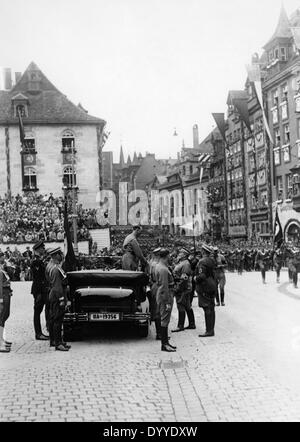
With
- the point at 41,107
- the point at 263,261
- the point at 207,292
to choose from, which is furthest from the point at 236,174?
the point at 207,292

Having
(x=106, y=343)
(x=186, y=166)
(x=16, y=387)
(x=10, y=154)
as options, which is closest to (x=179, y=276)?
(x=106, y=343)

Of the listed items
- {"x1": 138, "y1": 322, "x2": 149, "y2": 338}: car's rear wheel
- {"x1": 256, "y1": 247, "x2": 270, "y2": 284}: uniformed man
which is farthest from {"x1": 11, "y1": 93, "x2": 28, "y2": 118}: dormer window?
{"x1": 138, "y1": 322, "x2": 149, "y2": 338}: car's rear wheel

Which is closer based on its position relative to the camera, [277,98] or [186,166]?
[277,98]

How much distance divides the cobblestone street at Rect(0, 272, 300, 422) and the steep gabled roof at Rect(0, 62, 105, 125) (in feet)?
124

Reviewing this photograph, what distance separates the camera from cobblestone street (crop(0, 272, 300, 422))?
6.57m

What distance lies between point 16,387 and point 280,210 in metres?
40.8

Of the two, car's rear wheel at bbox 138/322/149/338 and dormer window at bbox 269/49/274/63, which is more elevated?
dormer window at bbox 269/49/274/63

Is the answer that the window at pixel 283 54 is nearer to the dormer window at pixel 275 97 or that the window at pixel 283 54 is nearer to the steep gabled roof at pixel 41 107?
the dormer window at pixel 275 97

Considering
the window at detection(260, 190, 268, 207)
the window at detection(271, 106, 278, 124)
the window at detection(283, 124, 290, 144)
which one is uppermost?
the window at detection(271, 106, 278, 124)

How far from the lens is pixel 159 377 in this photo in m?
8.48

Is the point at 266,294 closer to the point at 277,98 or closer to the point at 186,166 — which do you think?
the point at 277,98

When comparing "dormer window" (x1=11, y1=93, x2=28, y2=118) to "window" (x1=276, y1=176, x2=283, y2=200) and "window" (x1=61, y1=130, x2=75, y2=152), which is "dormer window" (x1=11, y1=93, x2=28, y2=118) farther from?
"window" (x1=276, y1=176, x2=283, y2=200)

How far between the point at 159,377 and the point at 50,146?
4299 centimetres

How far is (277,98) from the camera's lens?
4769 cm
